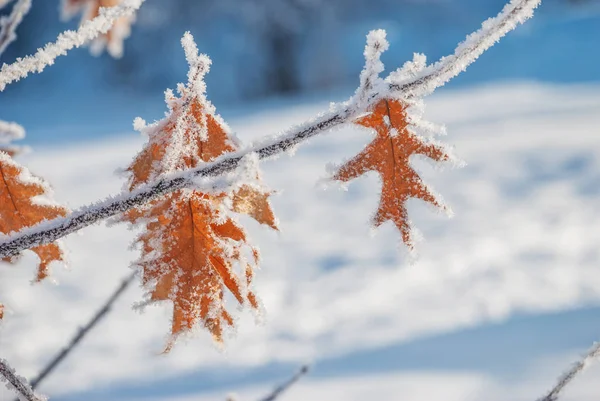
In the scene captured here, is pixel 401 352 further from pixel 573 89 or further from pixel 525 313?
pixel 573 89

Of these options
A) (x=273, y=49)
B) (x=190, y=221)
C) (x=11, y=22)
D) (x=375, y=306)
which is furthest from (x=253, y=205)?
(x=273, y=49)

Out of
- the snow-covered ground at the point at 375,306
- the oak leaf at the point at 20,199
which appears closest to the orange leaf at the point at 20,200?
the oak leaf at the point at 20,199

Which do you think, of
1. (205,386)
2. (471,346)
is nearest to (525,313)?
(471,346)

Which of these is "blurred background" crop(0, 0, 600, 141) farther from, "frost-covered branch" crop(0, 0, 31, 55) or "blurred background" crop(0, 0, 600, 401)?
"frost-covered branch" crop(0, 0, 31, 55)

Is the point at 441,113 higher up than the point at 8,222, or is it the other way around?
the point at 441,113

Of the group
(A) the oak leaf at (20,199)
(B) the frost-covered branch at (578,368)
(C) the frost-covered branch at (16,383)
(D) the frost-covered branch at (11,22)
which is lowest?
(B) the frost-covered branch at (578,368)

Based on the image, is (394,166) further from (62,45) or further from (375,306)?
(375,306)

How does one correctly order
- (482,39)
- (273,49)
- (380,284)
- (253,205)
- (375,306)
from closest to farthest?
1. (482,39)
2. (253,205)
3. (375,306)
4. (380,284)
5. (273,49)

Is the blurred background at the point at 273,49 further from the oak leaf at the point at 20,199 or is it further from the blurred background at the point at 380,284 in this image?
the oak leaf at the point at 20,199
